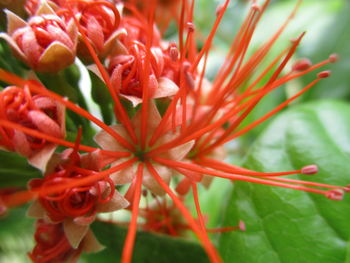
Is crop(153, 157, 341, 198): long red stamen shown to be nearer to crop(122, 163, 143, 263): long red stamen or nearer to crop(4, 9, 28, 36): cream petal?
crop(122, 163, 143, 263): long red stamen

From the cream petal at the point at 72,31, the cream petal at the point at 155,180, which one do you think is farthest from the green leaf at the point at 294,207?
the cream petal at the point at 72,31

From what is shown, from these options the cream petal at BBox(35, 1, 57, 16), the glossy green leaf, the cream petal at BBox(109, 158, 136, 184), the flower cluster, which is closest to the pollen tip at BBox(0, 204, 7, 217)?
the flower cluster

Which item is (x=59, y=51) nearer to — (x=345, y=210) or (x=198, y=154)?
(x=198, y=154)

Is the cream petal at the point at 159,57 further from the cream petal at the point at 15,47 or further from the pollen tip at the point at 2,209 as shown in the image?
the pollen tip at the point at 2,209

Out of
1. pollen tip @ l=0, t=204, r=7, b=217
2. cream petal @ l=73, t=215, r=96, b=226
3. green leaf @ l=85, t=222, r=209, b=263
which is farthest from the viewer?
green leaf @ l=85, t=222, r=209, b=263

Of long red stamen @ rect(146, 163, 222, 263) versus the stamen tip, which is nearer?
long red stamen @ rect(146, 163, 222, 263)

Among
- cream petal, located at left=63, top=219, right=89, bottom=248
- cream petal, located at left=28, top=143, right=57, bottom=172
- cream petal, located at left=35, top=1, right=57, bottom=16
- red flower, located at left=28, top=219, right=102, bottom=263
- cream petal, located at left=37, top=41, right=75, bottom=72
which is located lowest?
red flower, located at left=28, top=219, right=102, bottom=263

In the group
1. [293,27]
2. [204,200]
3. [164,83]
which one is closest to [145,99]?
[164,83]
